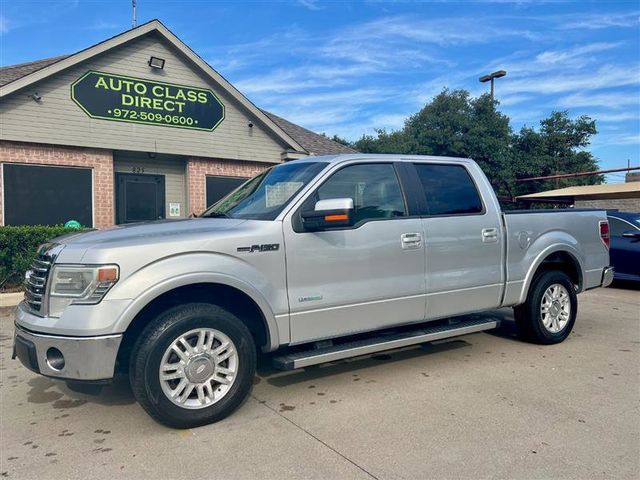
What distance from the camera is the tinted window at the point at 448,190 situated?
4.82 meters

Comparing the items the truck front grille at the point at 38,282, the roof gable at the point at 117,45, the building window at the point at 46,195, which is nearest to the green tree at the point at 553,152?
the roof gable at the point at 117,45

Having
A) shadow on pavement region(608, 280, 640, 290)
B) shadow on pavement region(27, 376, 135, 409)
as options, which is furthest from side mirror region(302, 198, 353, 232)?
shadow on pavement region(608, 280, 640, 290)

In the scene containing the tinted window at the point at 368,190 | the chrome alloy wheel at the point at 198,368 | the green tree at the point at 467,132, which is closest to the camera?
the chrome alloy wheel at the point at 198,368

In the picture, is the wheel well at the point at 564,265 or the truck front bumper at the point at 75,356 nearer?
the truck front bumper at the point at 75,356

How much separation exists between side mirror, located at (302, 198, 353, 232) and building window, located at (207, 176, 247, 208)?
387 inches

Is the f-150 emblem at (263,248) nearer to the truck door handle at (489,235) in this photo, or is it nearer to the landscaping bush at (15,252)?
the truck door handle at (489,235)

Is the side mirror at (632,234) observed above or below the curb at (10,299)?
above

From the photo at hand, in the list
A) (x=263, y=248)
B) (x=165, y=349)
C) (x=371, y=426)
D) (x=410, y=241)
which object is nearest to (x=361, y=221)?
(x=410, y=241)

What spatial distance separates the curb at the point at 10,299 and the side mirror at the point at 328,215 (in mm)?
5884

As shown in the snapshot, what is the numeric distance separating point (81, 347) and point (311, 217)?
71.6 inches

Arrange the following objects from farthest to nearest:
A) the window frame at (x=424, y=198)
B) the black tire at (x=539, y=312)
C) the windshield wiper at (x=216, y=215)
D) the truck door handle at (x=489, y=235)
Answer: the black tire at (x=539, y=312), the truck door handle at (x=489, y=235), the window frame at (x=424, y=198), the windshield wiper at (x=216, y=215)

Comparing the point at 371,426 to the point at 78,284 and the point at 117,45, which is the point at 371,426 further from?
the point at 117,45

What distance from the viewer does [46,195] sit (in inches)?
433

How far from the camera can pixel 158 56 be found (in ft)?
40.2
